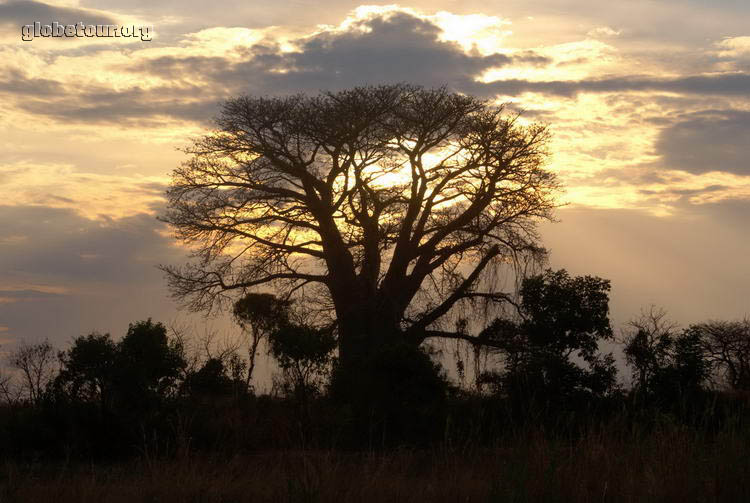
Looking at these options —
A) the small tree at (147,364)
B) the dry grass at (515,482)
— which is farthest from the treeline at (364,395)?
the dry grass at (515,482)

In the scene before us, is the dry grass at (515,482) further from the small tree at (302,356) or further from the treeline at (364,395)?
the small tree at (302,356)

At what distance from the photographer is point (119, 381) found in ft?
42.9

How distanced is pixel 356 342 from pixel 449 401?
6059mm

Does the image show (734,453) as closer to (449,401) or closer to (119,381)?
(449,401)

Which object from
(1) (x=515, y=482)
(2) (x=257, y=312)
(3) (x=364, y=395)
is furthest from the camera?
(2) (x=257, y=312)

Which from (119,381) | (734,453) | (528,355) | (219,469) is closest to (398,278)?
(528,355)

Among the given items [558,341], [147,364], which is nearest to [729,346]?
[558,341]

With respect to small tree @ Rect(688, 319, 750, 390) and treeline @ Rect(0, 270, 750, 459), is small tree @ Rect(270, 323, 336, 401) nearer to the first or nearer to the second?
treeline @ Rect(0, 270, 750, 459)

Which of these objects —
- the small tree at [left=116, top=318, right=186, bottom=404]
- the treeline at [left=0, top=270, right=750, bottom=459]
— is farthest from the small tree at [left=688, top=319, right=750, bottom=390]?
the small tree at [left=116, top=318, right=186, bottom=404]

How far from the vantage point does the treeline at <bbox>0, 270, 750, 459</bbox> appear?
12516 millimetres

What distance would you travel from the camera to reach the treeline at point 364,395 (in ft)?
41.1

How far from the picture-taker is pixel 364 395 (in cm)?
1336

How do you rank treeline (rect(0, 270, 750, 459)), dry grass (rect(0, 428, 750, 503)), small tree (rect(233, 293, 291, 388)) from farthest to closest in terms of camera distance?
Result: small tree (rect(233, 293, 291, 388))
treeline (rect(0, 270, 750, 459))
dry grass (rect(0, 428, 750, 503))

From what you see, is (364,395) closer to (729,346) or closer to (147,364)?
(147,364)
